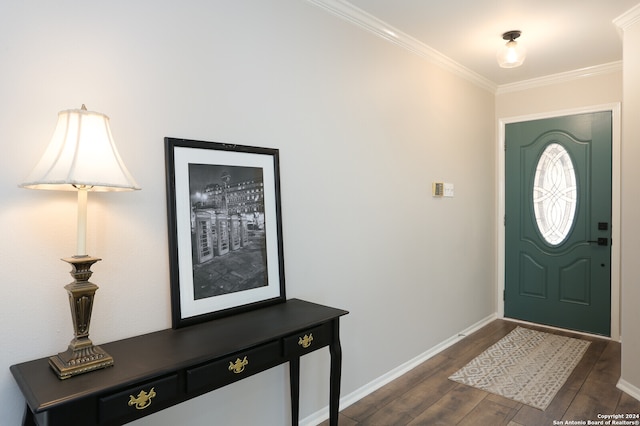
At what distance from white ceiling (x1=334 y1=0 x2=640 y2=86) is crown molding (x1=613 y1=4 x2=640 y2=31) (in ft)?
0.10

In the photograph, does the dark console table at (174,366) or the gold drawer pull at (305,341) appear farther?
the gold drawer pull at (305,341)

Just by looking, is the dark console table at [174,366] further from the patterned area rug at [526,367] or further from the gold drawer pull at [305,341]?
the patterned area rug at [526,367]

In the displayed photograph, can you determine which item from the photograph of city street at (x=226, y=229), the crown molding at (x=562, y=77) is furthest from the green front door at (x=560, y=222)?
the photograph of city street at (x=226, y=229)

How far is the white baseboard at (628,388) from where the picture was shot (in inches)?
106

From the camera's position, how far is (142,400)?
4.25ft

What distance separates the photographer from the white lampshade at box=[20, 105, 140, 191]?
4.13 feet

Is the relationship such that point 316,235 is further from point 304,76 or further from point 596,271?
point 596,271

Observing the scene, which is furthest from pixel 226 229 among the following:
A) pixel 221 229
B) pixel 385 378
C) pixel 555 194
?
pixel 555 194

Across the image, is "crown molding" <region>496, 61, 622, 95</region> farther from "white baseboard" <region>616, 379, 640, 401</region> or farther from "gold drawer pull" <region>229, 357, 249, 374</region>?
"gold drawer pull" <region>229, 357, 249, 374</region>

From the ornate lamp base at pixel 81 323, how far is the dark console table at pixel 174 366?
0.12 ft

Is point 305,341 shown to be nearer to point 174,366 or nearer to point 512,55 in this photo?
point 174,366

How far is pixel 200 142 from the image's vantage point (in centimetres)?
187

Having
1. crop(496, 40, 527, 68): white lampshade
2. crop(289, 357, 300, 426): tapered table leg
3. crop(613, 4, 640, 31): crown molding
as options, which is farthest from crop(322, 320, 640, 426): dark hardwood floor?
crop(613, 4, 640, 31): crown molding

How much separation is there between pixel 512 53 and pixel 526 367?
2.37 m
